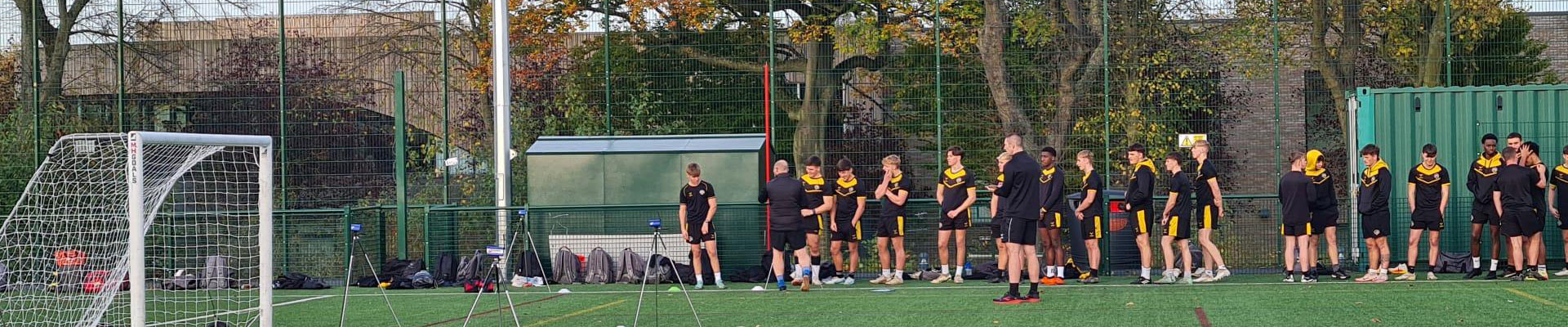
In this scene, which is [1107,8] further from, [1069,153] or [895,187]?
[895,187]

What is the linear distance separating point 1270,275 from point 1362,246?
1.43m

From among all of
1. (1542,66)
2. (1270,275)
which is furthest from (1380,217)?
(1542,66)

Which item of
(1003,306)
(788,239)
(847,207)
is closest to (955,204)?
(847,207)

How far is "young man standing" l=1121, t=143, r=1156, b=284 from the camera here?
12828 millimetres

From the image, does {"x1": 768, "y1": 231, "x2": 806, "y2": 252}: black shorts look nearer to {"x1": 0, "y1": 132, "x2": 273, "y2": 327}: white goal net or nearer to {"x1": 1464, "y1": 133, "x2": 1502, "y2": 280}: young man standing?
{"x1": 0, "y1": 132, "x2": 273, "y2": 327}: white goal net

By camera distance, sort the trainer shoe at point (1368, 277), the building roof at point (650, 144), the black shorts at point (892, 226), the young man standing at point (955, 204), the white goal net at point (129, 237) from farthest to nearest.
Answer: the building roof at point (650, 144)
the black shorts at point (892, 226)
the young man standing at point (955, 204)
the trainer shoe at point (1368, 277)
the white goal net at point (129, 237)

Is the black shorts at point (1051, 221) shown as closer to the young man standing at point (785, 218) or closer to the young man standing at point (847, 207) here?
the young man standing at point (847, 207)

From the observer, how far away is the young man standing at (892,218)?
45.8 ft

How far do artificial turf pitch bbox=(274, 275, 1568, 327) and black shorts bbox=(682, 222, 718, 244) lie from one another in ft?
1.61

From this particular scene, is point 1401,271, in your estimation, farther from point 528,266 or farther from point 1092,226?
point 528,266

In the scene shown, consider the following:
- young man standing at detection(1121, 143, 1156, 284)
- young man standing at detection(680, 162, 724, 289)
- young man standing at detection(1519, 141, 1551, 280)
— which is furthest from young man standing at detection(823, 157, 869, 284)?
young man standing at detection(1519, 141, 1551, 280)

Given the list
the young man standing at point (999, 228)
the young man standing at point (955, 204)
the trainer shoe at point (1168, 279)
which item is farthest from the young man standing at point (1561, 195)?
the young man standing at point (955, 204)

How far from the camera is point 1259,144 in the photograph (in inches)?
638

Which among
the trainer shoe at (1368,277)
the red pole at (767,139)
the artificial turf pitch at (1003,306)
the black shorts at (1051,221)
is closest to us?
the artificial turf pitch at (1003,306)
